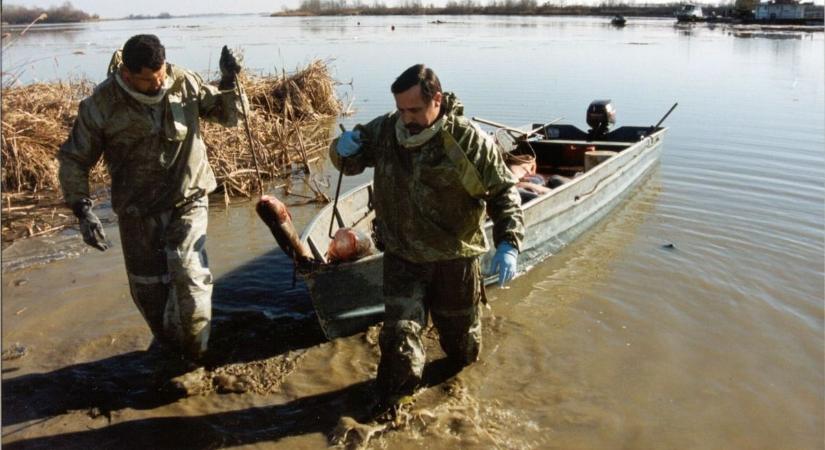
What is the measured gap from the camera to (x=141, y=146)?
4.36 meters

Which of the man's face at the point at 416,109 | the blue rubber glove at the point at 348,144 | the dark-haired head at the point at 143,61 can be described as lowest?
the blue rubber glove at the point at 348,144

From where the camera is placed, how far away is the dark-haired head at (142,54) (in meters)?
4.02

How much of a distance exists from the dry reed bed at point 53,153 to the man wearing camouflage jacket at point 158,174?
3821 millimetres

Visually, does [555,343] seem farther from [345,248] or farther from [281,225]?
[281,225]

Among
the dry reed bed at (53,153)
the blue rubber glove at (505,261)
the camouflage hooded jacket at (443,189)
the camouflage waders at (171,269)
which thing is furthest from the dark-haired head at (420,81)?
the dry reed bed at (53,153)

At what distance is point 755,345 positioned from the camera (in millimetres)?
5730

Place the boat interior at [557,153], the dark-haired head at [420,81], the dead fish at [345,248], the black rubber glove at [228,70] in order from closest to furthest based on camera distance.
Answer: the dark-haired head at [420,81], the black rubber glove at [228,70], the dead fish at [345,248], the boat interior at [557,153]

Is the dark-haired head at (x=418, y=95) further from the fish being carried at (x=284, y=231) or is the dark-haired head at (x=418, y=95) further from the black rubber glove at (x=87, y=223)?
the black rubber glove at (x=87, y=223)

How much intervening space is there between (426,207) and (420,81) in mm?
787

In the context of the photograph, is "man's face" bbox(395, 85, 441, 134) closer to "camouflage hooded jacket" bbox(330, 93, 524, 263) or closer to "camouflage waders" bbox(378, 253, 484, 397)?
"camouflage hooded jacket" bbox(330, 93, 524, 263)

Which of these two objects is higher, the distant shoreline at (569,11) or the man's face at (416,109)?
the distant shoreline at (569,11)

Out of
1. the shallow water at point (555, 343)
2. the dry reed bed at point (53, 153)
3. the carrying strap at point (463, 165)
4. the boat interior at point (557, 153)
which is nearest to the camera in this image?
the carrying strap at point (463, 165)

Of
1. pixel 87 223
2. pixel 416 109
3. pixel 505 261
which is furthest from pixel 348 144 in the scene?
pixel 87 223

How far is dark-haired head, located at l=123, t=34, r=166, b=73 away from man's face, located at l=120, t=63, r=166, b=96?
31 millimetres
